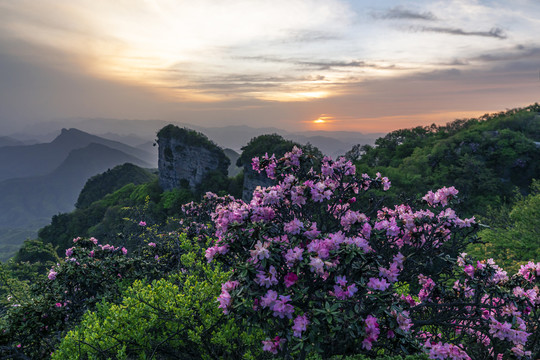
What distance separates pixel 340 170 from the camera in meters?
6.48

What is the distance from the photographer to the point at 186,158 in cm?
6247

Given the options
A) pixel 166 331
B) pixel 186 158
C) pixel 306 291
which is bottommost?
pixel 186 158

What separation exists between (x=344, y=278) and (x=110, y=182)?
107 m

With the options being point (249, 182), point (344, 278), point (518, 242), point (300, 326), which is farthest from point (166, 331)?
point (249, 182)

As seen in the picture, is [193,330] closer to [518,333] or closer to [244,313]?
[244,313]

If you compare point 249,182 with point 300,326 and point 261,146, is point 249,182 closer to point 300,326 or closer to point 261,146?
point 261,146

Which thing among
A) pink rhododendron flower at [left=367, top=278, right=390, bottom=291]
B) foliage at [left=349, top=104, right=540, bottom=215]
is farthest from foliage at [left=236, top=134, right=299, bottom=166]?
pink rhododendron flower at [left=367, top=278, right=390, bottom=291]

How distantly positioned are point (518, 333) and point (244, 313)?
4105 millimetres

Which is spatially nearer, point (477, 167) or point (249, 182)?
point (477, 167)

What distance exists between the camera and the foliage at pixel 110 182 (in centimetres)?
9531

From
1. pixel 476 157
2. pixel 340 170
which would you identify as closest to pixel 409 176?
pixel 476 157

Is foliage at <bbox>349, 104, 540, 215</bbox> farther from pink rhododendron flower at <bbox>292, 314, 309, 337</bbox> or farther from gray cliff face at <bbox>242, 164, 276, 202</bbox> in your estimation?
pink rhododendron flower at <bbox>292, 314, 309, 337</bbox>

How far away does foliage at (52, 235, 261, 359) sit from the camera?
5570 mm

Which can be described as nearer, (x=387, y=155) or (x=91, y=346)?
(x=91, y=346)
